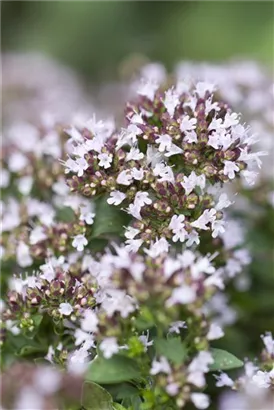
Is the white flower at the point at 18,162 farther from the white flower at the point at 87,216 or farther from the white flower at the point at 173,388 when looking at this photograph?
the white flower at the point at 173,388

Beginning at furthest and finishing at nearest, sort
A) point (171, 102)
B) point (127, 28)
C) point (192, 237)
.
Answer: point (127, 28) < point (171, 102) < point (192, 237)

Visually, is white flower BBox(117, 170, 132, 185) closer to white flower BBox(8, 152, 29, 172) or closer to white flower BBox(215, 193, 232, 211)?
white flower BBox(215, 193, 232, 211)

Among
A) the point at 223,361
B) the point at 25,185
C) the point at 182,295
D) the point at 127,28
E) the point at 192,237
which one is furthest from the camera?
the point at 127,28

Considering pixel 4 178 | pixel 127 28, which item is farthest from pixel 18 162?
pixel 127 28

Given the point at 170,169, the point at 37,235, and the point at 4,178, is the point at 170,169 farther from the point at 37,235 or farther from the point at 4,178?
the point at 4,178

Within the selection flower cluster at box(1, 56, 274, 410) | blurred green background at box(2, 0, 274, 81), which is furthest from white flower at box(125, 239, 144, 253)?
blurred green background at box(2, 0, 274, 81)

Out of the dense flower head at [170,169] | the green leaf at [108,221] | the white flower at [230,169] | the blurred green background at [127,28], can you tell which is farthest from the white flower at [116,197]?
the blurred green background at [127,28]

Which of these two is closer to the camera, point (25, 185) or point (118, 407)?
point (118, 407)
